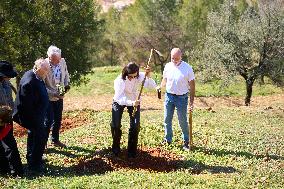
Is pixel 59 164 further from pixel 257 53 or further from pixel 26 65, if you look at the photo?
pixel 257 53

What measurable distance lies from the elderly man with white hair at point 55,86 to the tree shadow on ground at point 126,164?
40.1 inches

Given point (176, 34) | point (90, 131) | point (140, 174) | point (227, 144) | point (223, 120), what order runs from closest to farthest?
1. point (140, 174)
2. point (227, 144)
3. point (90, 131)
4. point (223, 120)
5. point (176, 34)

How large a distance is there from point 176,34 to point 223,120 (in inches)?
1013

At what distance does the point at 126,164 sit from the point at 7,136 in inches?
117

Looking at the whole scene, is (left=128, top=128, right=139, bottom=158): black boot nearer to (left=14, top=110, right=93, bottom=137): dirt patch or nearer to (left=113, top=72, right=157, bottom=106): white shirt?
(left=113, top=72, right=157, bottom=106): white shirt

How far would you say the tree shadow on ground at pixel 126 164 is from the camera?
10234 mm

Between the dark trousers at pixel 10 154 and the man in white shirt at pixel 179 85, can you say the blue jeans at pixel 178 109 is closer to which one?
the man in white shirt at pixel 179 85

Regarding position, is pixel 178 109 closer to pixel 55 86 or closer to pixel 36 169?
pixel 55 86

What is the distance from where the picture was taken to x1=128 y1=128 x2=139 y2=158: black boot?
1087 centimetres

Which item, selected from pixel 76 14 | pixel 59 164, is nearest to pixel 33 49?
pixel 76 14

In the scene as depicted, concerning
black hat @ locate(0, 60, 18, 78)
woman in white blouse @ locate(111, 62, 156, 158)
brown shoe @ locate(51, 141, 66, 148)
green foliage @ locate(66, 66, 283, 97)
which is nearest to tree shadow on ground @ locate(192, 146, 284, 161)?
woman in white blouse @ locate(111, 62, 156, 158)

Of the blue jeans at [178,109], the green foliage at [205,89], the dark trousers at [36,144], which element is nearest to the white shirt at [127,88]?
the blue jeans at [178,109]

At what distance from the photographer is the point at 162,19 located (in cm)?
4372

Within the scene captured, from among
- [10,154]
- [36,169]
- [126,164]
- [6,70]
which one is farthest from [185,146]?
[6,70]
